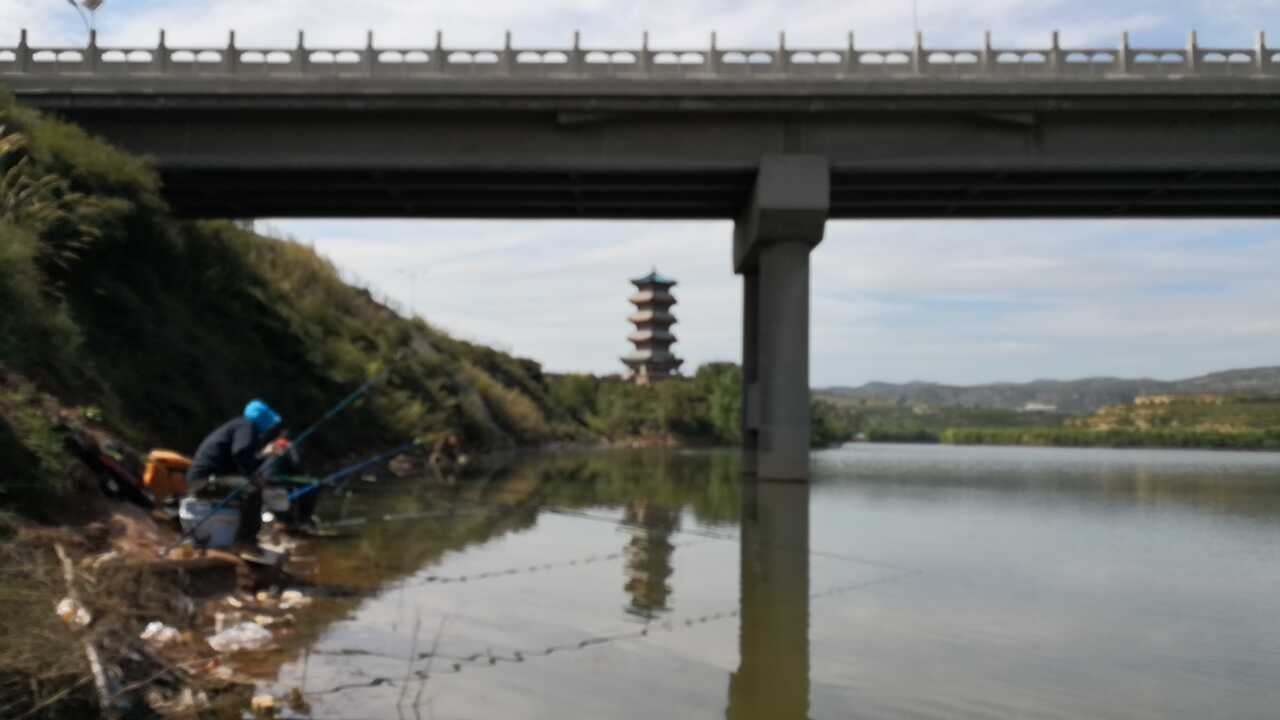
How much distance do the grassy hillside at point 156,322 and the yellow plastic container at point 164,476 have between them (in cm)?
109

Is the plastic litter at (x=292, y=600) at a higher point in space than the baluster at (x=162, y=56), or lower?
lower

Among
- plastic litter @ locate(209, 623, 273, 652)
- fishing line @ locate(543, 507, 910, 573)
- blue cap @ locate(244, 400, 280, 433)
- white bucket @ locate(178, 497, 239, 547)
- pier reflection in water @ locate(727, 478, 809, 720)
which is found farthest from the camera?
fishing line @ locate(543, 507, 910, 573)

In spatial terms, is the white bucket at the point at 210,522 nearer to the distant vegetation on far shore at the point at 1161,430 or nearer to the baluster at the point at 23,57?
the baluster at the point at 23,57

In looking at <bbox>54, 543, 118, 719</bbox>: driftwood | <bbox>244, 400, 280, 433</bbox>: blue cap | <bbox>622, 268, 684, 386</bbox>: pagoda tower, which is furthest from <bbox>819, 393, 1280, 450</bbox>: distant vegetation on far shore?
<bbox>54, 543, 118, 719</bbox>: driftwood

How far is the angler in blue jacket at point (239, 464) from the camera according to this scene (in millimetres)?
9023

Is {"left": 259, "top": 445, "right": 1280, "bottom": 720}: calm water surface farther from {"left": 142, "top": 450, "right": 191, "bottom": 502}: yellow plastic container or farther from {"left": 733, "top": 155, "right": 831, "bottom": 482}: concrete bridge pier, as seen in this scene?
{"left": 733, "top": 155, "right": 831, "bottom": 482}: concrete bridge pier

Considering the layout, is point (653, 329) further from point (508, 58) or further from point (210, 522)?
point (210, 522)

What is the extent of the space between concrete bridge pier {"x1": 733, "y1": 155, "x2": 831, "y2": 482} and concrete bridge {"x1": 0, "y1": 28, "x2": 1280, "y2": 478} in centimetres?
5

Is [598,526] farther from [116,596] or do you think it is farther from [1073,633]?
[116,596]

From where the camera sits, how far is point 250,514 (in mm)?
9156

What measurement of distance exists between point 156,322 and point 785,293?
13.9 metres

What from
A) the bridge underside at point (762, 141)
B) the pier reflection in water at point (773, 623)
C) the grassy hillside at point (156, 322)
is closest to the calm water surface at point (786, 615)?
the pier reflection in water at point (773, 623)

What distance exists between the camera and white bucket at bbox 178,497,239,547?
8859 mm

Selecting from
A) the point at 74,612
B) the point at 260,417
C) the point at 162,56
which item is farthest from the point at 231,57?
the point at 74,612
